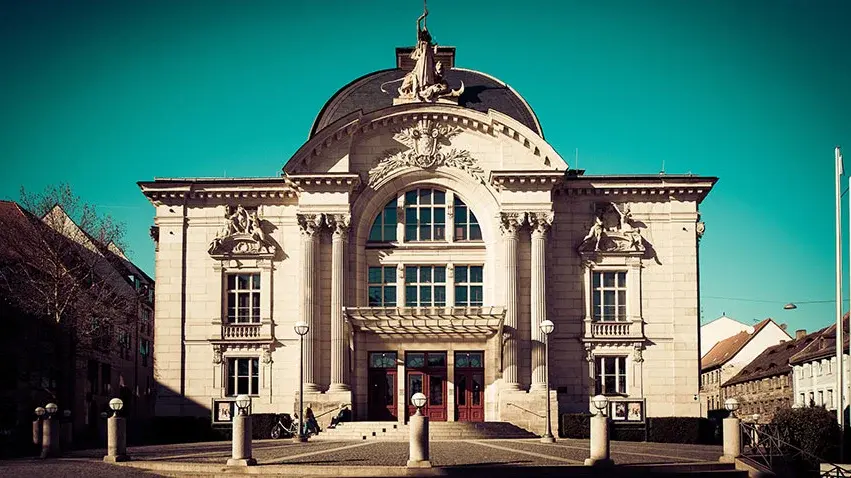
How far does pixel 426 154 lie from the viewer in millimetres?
45781

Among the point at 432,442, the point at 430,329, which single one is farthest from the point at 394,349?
the point at 432,442

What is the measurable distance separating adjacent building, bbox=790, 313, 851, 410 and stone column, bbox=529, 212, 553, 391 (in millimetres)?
22967

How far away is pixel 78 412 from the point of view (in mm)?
58031

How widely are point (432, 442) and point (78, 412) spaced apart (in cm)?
2851

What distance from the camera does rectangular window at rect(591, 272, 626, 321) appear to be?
4572 centimetres

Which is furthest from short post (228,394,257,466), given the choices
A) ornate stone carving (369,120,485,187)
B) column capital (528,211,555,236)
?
column capital (528,211,555,236)

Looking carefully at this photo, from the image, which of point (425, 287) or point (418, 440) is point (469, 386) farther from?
point (418, 440)

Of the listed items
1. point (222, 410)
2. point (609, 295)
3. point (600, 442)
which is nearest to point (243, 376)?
point (222, 410)

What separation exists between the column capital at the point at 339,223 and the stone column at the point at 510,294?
20.7 ft

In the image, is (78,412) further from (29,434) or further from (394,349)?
(394,349)

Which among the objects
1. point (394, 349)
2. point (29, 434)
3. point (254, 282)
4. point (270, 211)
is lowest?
point (29, 434)

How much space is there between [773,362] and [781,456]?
48205mm

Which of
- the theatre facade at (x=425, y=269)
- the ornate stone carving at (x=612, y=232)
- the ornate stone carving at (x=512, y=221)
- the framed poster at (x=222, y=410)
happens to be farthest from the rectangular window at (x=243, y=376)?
the ornate stone carving at (x=612, y=232)

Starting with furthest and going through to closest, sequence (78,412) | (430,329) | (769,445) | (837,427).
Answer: (78,412), (430,329), (837,427), (769,445)
